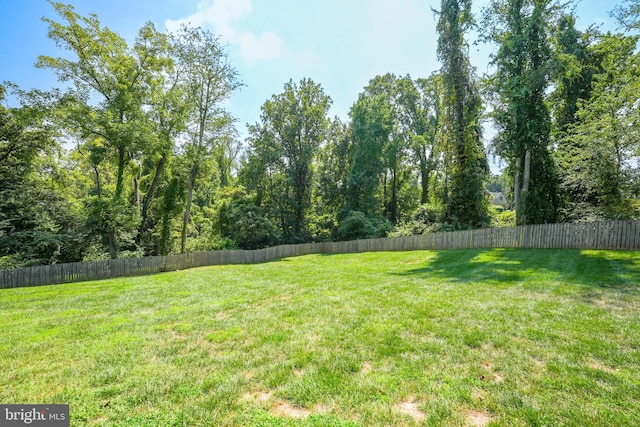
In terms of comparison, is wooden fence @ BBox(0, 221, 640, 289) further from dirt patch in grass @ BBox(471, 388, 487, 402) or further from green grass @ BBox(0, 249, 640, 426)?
dirt patch in grass @ BBox(471, 388, 487, 402)

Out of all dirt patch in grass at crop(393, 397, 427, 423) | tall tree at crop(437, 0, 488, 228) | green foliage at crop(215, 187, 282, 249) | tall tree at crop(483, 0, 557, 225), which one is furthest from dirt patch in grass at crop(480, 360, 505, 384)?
green foliage at crop(215, 187, 282, 249)

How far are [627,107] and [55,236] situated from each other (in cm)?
2994

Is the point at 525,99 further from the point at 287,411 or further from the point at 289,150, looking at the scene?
the point at 289,150

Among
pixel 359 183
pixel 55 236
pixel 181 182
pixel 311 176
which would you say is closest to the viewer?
pixel 55 236

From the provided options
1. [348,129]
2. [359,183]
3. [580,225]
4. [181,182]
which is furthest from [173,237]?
[580,225]

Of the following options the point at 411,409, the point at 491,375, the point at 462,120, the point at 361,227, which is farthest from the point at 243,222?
the point at 411,409

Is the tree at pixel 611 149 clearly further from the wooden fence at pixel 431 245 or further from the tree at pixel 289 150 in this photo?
the tree at pixel 289 150

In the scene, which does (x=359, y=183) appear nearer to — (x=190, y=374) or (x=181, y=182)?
(x=181, y=182)

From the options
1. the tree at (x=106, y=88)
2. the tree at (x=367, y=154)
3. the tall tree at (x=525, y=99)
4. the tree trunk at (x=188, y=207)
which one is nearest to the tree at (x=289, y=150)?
the tree at (x=367, y=154)

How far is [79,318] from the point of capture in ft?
18.2

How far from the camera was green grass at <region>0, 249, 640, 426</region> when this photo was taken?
238 centimetres

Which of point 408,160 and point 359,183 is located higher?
point 408,160

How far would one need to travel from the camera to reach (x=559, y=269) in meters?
8.35

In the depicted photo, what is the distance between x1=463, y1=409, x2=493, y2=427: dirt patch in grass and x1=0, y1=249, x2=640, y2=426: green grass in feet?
0.05
